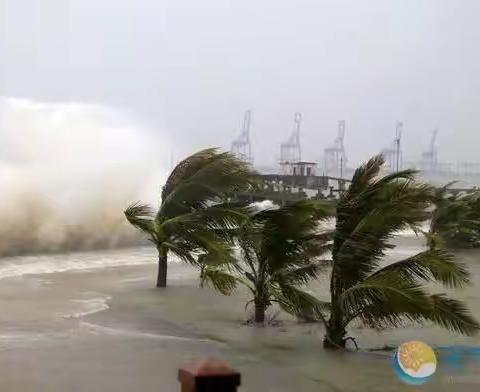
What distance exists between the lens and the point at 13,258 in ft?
58.7

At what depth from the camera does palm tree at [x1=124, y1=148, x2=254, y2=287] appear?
10.9 metres

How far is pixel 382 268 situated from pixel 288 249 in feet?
4.99

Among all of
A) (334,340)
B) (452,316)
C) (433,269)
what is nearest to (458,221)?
(334,340)

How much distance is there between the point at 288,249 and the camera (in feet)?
28.1

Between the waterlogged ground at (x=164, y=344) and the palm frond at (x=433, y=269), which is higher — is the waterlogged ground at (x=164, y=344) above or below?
below

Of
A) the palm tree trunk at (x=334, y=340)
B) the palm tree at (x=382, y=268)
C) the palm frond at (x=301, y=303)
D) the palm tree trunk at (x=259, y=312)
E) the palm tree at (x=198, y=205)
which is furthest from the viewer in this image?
the palm tree at (x=198, y=205)

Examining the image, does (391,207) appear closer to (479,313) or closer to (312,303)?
(312,303)

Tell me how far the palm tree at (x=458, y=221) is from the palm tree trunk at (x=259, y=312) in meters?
10.2

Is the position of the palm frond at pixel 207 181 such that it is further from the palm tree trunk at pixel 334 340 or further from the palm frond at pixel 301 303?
the palm tree trunk at pixel 334 340

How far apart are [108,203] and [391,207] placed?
1959cm

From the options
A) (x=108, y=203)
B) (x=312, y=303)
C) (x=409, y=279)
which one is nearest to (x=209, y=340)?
(x=312, y=303)

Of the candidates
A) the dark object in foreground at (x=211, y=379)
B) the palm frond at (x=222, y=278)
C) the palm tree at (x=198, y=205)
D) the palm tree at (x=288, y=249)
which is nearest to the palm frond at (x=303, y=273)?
the palm tree at (x=288, y=249)

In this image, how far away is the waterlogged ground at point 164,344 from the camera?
20.2 feet

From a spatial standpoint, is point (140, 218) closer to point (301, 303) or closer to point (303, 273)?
point (303, 273)
